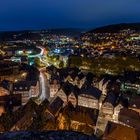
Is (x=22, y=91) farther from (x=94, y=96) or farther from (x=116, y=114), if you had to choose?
(x=116, y=114)

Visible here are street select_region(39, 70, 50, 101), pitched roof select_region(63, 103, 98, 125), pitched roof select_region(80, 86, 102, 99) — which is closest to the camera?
pitched roof select_region(63, 103, 98, 125)

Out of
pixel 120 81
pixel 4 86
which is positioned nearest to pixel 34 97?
pixel 4 86

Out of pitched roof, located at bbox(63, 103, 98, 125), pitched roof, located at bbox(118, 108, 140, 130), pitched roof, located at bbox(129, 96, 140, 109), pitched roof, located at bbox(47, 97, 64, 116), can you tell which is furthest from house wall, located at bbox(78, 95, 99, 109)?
pitched roof, located at bbox(118, 108, 140, 130)

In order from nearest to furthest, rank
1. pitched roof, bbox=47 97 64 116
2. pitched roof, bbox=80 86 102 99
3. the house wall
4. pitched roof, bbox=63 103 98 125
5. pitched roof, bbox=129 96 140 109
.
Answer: pitched roof, bbox=63 103 98 125, pitched roof, bbox=47 97 64 116, pitched roof, bbox=129 96 140 109, the house wall, pitched roof, bbox=80 86 102 99

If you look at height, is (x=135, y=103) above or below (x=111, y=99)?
below

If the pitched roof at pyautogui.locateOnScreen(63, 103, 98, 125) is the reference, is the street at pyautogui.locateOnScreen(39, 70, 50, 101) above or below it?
below

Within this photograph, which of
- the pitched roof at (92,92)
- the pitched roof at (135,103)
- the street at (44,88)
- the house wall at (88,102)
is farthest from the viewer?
the street at (44,88)

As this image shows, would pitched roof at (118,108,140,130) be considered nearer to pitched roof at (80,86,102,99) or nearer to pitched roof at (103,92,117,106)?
pitched roof at (103,92,117,106)

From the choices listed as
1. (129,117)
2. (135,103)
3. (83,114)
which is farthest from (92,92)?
(129,117)

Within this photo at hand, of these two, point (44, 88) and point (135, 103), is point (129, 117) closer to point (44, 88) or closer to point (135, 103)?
point (135, 103)

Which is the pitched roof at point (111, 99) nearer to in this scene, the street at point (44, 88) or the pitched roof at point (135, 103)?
the pitched roof at point (135, 103)

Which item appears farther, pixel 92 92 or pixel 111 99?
pixel 92 92

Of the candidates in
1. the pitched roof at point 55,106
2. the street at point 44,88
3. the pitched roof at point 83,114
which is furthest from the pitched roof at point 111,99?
the street at point 44,88
